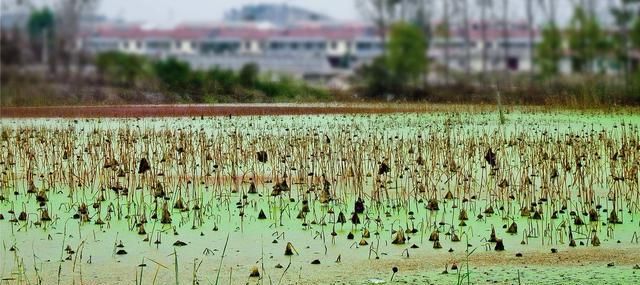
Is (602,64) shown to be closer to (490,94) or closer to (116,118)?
(490,94)

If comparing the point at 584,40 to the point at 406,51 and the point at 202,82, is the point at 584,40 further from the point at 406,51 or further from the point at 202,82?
the point at 202,82

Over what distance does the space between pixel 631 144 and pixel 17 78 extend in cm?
733

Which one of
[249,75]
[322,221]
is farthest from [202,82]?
[322,221]

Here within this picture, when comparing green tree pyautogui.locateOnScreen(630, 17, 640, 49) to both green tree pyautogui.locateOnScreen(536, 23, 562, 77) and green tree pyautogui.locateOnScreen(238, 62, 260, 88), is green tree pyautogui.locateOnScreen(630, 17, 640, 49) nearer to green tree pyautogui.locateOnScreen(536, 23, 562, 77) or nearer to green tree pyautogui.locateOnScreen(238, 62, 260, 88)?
green tree pyautogui.locateOnScreen(536, 23, 562, 77)

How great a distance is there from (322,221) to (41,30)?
755 centimetres

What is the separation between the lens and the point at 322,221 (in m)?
5.23

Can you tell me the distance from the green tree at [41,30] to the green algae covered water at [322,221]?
12.8ft

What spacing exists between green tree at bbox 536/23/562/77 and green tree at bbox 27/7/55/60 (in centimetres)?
588

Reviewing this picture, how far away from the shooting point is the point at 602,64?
14.4 meters

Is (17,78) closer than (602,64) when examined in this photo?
Yes

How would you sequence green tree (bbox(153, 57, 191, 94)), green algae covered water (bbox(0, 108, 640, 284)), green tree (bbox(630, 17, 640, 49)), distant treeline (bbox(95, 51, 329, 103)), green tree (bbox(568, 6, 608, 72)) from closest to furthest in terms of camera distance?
green algae covered water (bbox(0, 108, 640, 284)) < distant treeline (bbox(95, 51, 329, 103)) < green tree (bbox(153, 57, 191, 94)) < green tree (bbox(630, 17, 640, 49)) < green tree (bbox(568, 6, 608, 72))

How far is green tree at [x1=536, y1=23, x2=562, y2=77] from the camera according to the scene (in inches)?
548

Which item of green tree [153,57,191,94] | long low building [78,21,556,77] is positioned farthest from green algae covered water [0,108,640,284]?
green tree [153,57,191,94]

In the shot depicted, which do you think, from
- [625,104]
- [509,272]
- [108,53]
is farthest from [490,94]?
[509,272]
